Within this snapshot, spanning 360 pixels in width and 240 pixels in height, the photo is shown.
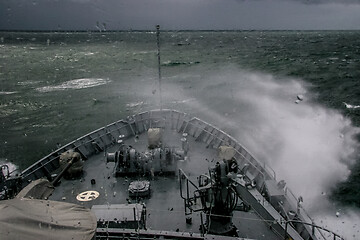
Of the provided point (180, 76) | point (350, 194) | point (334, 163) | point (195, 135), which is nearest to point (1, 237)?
point (195, 135)

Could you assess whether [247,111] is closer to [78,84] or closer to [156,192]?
[156,192]

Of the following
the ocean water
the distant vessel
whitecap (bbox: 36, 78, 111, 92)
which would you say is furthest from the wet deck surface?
whitecap (bbox: 36, 78, 111, 92)

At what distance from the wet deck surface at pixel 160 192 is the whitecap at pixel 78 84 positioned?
56.6 metres

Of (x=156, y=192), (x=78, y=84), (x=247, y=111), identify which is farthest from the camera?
(x=78, y=84)

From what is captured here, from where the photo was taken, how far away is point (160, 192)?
18188 mm

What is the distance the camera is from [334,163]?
3419 centimetres

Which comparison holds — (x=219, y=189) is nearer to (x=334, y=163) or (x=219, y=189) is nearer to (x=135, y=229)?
(x=135, y=229)

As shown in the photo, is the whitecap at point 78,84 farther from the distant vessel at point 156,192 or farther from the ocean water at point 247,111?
the distant vessel at point 156,192

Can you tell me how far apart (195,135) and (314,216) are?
39.2 ft

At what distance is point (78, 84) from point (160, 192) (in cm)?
6846

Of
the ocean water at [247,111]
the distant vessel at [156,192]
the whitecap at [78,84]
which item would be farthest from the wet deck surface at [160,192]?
the whitecap at [78,84]

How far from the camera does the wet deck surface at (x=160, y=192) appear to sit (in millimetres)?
15062

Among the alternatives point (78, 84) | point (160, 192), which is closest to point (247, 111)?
point (160, 192)

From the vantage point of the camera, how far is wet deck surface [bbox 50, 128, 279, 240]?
15.1 meters
